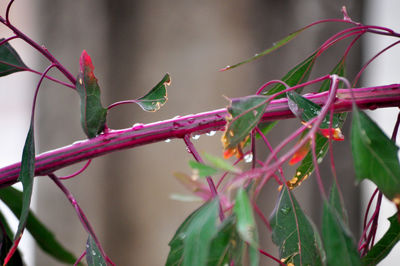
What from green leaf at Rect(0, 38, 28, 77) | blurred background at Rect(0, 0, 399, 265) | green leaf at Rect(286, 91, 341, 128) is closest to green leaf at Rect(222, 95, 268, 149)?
green leaf at Rect(286, 91, 341, 128)

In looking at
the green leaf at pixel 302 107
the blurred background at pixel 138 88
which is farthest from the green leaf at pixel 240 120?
the blurred background at pixel 138 88

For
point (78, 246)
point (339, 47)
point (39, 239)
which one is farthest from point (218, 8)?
point (39, 239)

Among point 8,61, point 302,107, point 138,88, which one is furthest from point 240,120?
point 138,88

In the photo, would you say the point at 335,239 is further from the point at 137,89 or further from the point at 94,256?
the point at 137,89

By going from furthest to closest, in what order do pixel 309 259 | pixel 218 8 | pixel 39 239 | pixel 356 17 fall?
pixel 218 8 → pixel 356 17 → pixel 39 239 → pixel 309 259

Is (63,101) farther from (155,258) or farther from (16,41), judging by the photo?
(16,41)

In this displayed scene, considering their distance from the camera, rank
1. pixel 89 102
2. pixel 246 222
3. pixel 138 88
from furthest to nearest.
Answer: pixel 138 88 < pixel 89 102 < pixel 246 222

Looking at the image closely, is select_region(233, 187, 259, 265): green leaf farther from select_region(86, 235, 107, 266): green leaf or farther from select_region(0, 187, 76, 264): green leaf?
select_region(0, 187, 76, 264): green leaf

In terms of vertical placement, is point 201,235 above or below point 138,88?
above
